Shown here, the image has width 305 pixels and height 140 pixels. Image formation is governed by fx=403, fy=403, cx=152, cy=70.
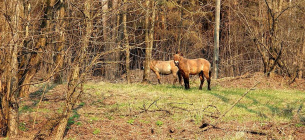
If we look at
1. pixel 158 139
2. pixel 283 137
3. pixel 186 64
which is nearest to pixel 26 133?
pixel 158 139

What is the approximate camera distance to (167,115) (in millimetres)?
11445

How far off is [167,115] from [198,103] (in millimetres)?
2172

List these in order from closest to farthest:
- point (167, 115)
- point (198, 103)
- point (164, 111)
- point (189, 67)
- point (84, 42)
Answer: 1. point (84, 42)
2. point (167, 115)
3. point (164, 111)
4. point (198, 103)
5. point (189, 67)

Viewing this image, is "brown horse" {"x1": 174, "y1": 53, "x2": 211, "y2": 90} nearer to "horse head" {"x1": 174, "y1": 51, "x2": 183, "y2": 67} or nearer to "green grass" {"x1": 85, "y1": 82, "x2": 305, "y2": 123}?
"horse head" {"x1": 174, "y1": 51, "x2": 183, "y2": 67}

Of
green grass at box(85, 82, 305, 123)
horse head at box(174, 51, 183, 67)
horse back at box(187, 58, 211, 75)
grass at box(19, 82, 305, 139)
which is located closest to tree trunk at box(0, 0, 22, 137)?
grass at box(19, 82, 305, 139)

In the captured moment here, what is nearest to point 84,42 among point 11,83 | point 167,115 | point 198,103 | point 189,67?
point 11,83

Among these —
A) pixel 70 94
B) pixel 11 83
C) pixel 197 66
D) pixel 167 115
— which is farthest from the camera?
pixel 197 66

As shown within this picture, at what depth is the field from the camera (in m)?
9.41

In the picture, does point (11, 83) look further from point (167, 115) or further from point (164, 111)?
point (164, 111)

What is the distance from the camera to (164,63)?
2414 cm

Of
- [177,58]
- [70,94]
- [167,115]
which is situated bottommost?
[167,115]

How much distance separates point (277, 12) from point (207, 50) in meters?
15.5

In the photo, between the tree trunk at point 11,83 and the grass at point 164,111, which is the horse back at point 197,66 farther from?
the tree trunk at point 11,83

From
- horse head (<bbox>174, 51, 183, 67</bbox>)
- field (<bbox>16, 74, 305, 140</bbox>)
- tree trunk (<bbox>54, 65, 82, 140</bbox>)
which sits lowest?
field (<bbox>16, 74, 305, 140</bbox>)
